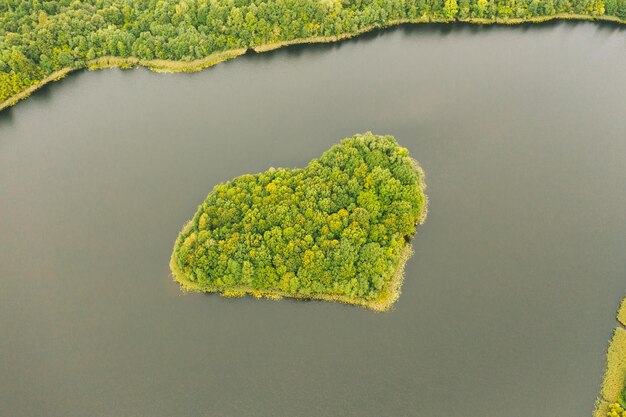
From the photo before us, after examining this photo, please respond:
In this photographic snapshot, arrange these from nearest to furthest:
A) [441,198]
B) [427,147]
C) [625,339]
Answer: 1. [625,339]
2. [441,198]
3. [427,147]

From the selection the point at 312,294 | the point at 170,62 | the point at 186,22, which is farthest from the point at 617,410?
the point at 186,22

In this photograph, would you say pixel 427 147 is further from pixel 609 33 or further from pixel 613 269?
pixel 609 33

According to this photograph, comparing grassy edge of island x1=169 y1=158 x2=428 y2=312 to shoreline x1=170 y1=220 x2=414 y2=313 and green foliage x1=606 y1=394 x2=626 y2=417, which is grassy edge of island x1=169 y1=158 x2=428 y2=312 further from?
green foliage x1=606 y1=394 x2=626 y2=417

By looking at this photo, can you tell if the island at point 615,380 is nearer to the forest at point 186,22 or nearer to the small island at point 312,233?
the small island at point 312,233

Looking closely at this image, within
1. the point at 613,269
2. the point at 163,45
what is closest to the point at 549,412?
the point at 613,269

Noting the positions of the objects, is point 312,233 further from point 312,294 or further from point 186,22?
point 186,22

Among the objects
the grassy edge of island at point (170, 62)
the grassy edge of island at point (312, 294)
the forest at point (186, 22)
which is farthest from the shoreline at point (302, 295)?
the forest at point (186, 22)
